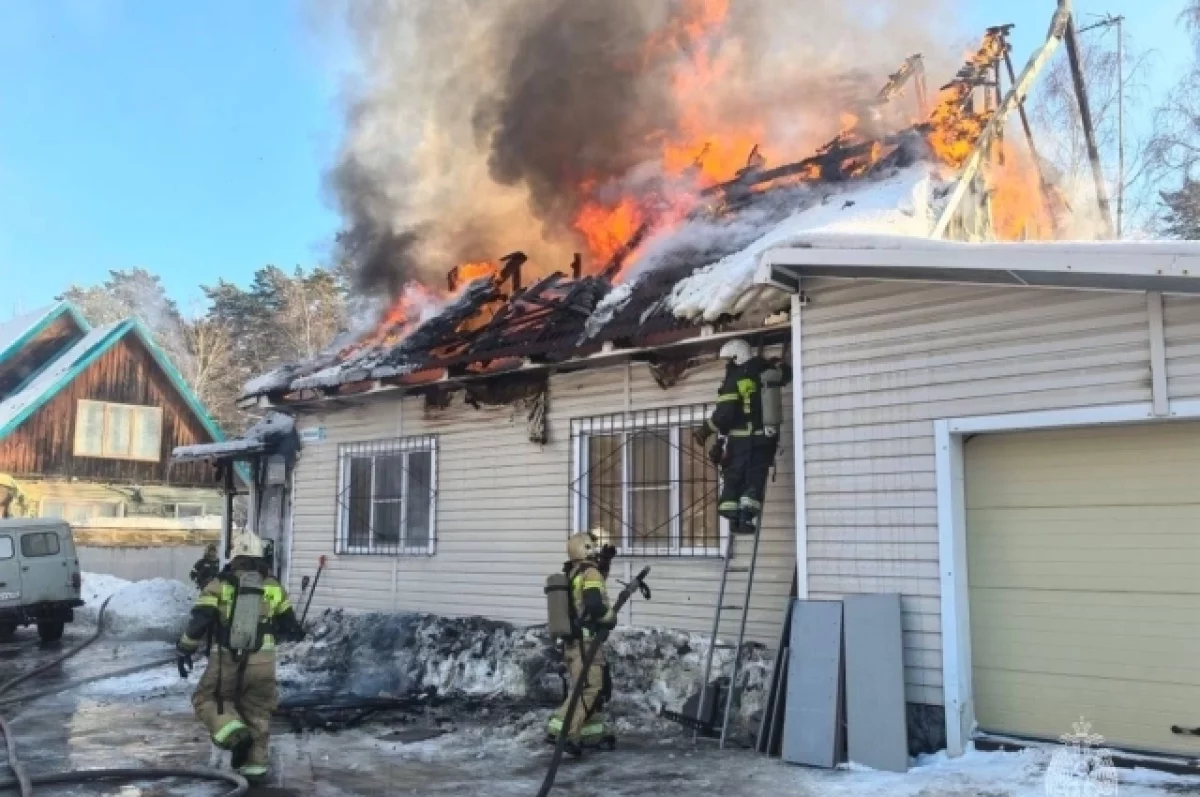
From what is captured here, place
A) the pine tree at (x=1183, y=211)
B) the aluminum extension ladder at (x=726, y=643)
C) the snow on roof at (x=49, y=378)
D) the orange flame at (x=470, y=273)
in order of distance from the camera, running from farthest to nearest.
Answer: the snow on roof at (x=49, y=378) → the pine tree at (x=1183, y=211) → the orange flame at (x=470, y=273) → the aluminum extension ladder at (x=726, y=643)

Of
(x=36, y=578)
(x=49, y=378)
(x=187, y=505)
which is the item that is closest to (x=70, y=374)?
(x=49, y=378)

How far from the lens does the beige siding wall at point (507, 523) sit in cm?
863

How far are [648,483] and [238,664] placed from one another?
412cm

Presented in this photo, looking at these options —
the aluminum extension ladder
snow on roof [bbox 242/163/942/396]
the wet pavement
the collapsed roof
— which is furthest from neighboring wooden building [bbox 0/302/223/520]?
the aluminum extension ladder

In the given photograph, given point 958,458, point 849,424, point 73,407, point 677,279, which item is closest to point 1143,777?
point 958,458

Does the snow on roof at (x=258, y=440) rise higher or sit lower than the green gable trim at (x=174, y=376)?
lower

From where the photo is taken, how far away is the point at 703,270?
8797 mm

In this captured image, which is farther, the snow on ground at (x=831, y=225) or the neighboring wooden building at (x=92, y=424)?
the neighboring wooden building at (x=92, y=424)

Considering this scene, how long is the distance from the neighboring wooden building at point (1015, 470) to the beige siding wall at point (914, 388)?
0.04 feet

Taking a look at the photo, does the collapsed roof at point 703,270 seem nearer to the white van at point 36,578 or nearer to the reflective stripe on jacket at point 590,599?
the reflective stripe on jacket at point 590,599

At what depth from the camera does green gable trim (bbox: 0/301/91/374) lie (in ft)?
90.2

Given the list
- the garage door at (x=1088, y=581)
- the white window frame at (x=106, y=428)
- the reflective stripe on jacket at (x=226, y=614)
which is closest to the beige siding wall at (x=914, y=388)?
the garage door at (x=1088, y=581)

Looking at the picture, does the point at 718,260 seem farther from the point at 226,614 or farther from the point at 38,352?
the point at 38,352

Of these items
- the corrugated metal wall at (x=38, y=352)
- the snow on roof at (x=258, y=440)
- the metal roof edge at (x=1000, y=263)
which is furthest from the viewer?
the corrugated metal wall at (x=38, y=352)
